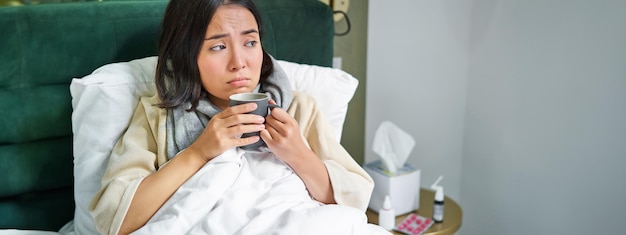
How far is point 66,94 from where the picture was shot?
146cm

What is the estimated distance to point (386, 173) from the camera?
1752mm

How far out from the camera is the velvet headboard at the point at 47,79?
55.6 inches

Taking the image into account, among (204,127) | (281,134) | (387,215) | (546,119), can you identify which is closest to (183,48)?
(204,127)

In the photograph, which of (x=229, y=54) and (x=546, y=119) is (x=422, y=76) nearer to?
(x=546, y=119)

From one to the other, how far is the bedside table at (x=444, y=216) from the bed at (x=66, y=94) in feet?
1.24

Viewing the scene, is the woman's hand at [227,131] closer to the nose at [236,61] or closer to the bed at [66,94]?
the nose at [236,61]

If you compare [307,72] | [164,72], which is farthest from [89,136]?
[307,72]

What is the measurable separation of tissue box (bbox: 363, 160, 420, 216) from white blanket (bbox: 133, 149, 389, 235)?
0.50m

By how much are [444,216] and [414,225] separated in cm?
11

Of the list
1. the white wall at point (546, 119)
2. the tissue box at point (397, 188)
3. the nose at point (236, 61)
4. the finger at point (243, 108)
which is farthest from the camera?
the tissue box at point (397, 188)

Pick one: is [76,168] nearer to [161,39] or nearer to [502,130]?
[161,39]

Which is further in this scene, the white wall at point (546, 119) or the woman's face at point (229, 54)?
the white wall at point (546, 119)

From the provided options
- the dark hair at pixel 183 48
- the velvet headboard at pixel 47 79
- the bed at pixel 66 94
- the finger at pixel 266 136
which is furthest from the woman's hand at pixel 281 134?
the velvet headboard at pixel 47 79

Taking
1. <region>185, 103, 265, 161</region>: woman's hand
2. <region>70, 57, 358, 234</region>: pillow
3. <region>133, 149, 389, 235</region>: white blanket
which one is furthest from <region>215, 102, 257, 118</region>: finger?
<region>70, 57, 358, 234</region>: pillow
